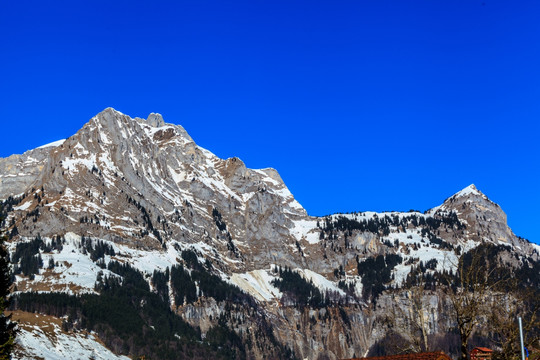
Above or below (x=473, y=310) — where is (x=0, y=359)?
below

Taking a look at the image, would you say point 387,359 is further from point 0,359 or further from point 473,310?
point 0,359

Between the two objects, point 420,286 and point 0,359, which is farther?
point 420,286

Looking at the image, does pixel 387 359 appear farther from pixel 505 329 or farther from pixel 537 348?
pixel 537 348

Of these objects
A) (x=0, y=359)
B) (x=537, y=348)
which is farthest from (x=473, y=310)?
(x=0, y=359)

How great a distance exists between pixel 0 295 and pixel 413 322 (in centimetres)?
3413

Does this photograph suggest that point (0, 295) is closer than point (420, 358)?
No

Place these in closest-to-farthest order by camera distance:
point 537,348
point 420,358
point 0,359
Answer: point 420,358, point 0,359, point 537,348

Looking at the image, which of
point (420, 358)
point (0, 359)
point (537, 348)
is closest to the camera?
point (420, 358)

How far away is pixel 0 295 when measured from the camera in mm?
54312

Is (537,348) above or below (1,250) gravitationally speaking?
below

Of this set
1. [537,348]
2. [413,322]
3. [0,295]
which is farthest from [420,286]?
[0,295]

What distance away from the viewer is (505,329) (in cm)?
5281

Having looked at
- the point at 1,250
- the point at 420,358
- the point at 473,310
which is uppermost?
the point at 1,250

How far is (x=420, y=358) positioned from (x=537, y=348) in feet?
45.2
